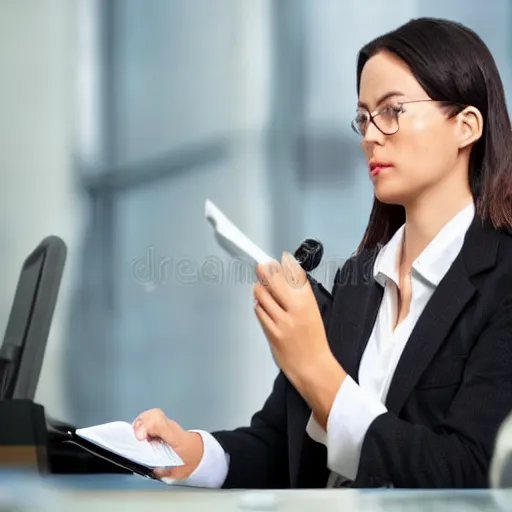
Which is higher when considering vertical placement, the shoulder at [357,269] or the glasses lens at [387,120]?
the glasses lens at [387,120]

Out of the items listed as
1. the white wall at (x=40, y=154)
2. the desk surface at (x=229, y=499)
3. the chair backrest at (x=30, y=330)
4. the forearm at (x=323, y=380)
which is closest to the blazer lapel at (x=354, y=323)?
the forearm at (x=323, y=380)

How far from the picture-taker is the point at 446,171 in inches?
45.0

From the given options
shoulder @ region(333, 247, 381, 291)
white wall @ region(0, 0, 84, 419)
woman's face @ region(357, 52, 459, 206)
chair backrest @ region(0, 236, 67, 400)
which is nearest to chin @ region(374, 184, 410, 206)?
woman's face @ region(357, 52, 459, 206)

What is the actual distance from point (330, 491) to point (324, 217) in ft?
3.65

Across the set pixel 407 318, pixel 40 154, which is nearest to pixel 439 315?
pixel 407 318

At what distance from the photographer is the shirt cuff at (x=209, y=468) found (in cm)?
116

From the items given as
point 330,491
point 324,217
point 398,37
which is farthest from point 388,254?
point 324,217

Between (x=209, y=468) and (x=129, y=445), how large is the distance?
16cm

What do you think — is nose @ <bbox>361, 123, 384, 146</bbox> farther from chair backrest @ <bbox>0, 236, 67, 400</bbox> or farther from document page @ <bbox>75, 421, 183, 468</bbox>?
chair backrest @ <bbox>0, 236, 67, 400</bbox>

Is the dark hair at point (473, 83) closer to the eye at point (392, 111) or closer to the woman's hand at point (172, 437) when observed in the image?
the eye at point (392, 111)

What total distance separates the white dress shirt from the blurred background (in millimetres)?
725

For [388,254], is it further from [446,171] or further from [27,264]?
[27,264]

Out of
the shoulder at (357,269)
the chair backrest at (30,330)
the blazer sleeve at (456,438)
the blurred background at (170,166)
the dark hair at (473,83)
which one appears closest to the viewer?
the blazer sleeve at (456,438)

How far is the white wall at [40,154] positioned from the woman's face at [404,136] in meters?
1.04
